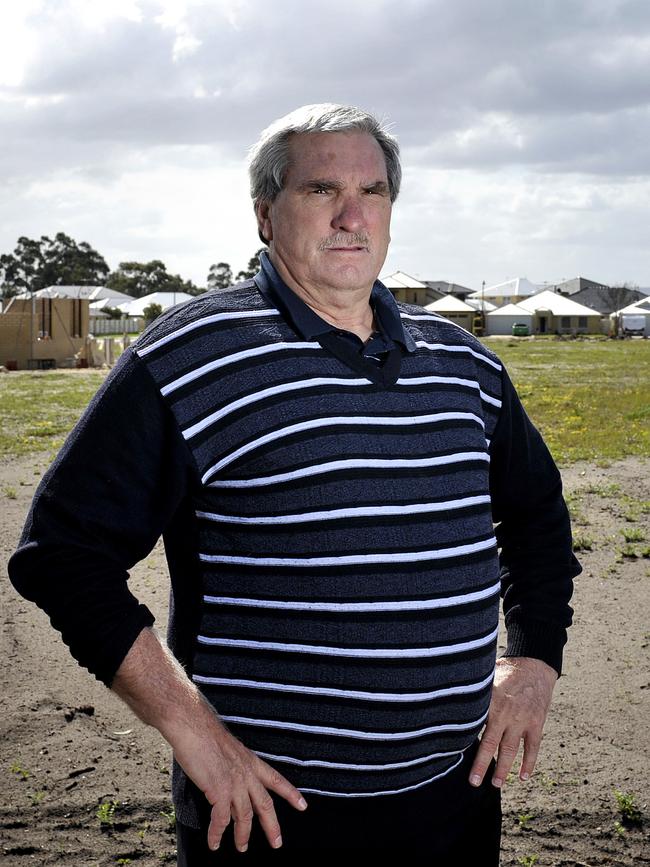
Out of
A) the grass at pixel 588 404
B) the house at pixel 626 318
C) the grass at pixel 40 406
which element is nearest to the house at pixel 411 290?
the house at pixel 626 318

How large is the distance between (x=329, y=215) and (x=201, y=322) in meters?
0.46

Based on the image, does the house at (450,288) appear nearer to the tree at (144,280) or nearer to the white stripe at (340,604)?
the tree at (144,280)

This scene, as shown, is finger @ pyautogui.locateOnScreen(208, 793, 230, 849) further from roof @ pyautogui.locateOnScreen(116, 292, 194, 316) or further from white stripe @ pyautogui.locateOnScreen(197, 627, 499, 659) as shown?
roof @ pyautogui.locateOnScreen(116, 292, 194, 316)

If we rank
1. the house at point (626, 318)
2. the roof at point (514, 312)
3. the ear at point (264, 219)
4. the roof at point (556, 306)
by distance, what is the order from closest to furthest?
the ear at point (264, 219), the house at point (626, 318), the roof at point (514, 312), the roof at point (556, 306)

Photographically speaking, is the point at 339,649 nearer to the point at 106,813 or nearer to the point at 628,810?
the point at 106,813

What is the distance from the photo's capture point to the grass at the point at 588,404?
47.1 feet

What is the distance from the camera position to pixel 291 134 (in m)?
2.45

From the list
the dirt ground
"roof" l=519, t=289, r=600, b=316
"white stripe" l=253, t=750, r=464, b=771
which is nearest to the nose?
"white stripe" l=253, t=750, r=464, b=771

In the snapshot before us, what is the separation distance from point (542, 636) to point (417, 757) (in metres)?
0.57

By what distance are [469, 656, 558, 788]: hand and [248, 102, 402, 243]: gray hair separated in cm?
130

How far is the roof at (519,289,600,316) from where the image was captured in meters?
84.9

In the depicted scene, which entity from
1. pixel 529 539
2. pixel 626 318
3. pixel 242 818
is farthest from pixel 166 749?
pixel 626 318

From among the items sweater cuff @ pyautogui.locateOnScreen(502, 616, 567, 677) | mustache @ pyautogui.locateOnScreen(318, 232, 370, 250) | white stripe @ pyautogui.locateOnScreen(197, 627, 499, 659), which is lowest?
sweater cuff @ pyautogui.locateOnScreen(502, 616, 567, 677)

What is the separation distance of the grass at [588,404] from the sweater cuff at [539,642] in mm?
10660
